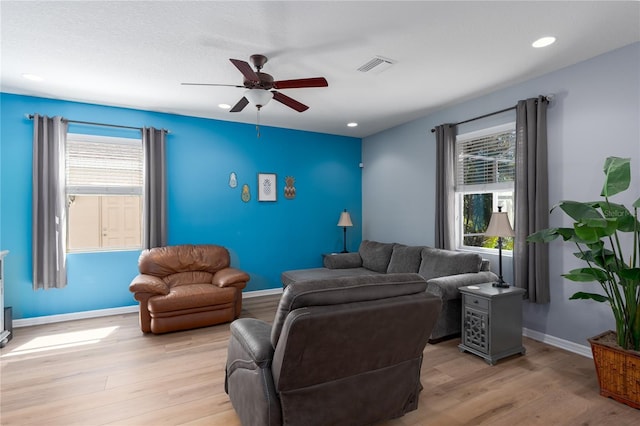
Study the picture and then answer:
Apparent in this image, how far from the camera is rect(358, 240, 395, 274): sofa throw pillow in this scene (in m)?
4.91

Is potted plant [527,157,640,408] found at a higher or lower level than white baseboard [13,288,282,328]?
higher

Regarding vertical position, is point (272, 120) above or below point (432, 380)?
above

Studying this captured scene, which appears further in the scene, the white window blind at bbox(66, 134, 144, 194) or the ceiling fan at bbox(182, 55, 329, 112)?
the white window blind at bbox(66, 134, 144, 194)

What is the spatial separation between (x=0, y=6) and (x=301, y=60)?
2.15 m

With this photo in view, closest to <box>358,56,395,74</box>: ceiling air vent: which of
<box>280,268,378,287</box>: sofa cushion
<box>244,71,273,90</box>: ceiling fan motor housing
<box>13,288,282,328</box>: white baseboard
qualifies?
<box>244,71,273,90</box>: ceiling fan motor housing

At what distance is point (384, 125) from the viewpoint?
17.7 feet

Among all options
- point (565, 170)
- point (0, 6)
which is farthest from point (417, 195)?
point (0, 6)

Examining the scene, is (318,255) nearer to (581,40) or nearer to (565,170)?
(565,170)

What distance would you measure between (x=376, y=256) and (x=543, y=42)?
3317 mm

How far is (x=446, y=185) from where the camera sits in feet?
14.2

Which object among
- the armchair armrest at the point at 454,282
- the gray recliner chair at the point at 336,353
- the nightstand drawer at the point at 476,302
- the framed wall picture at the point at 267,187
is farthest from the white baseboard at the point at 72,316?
the nightstand drawer at the point at 476,302

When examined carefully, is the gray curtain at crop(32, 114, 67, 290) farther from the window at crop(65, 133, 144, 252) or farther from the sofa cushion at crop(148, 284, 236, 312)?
the sofa cushion at crop(148, 284, 236, 312)

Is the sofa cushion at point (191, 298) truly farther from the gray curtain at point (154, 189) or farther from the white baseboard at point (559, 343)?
the white baseboard at point (559, 343)

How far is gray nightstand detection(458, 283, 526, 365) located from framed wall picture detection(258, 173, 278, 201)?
3.33 metres
